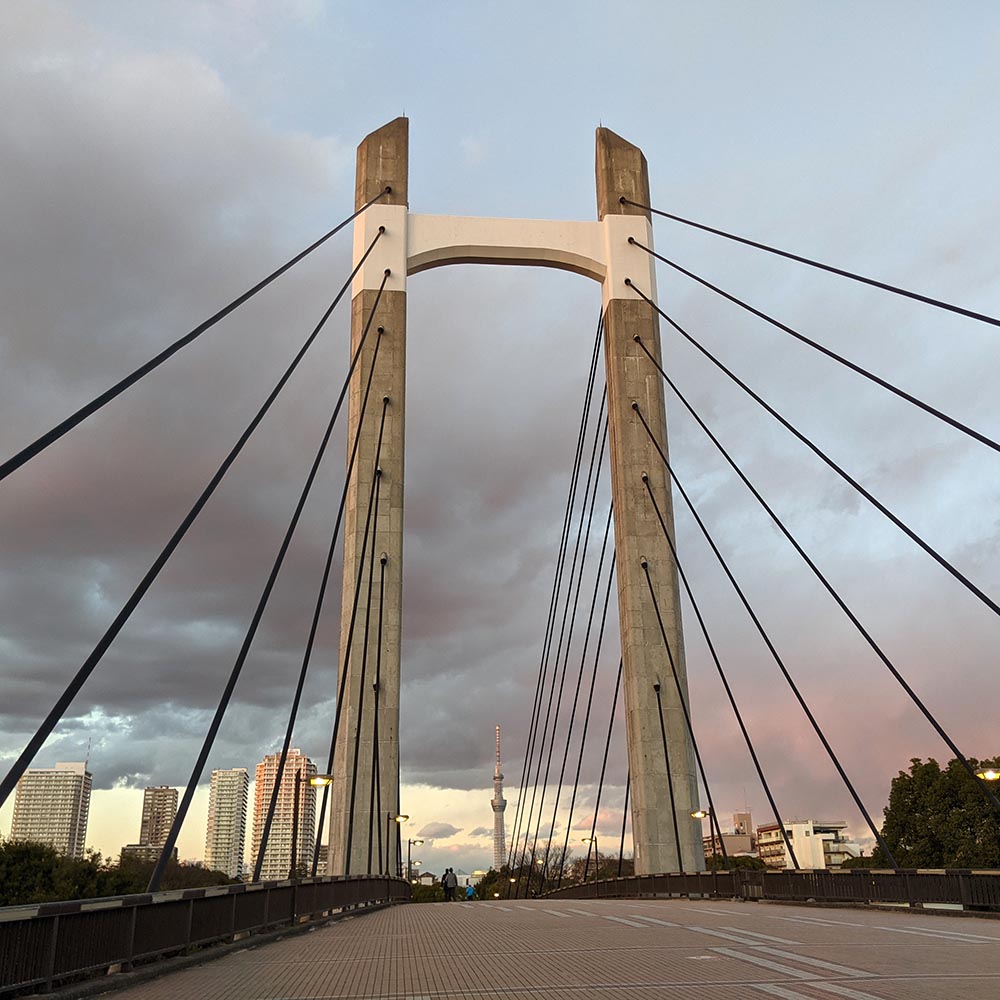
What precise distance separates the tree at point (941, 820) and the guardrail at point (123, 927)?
4632 centimetres

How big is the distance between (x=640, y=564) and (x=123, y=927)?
1960 cm

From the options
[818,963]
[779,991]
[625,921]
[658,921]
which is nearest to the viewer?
[779,991]

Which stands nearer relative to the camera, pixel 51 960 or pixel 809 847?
pixel 51 960

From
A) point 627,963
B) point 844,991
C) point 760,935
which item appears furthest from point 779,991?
point 760,935

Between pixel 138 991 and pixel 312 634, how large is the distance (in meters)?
11.1

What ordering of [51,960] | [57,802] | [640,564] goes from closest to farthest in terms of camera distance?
[51,960] < [640,564] < [57,802]

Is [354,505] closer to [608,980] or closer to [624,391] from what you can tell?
[624,391]

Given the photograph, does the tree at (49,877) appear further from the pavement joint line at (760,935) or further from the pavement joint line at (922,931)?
the pavement joint line at (760,935)

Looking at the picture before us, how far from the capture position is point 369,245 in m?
27.7

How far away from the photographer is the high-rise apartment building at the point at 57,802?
5069 inches

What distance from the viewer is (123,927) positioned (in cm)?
756

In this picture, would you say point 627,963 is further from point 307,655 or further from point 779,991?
point 307,655

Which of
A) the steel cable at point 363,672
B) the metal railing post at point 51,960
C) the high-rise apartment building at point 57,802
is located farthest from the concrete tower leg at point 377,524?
the high-rise apartment building at point 57,802

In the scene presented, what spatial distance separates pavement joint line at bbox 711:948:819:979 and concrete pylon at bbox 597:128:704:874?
51.6ft
